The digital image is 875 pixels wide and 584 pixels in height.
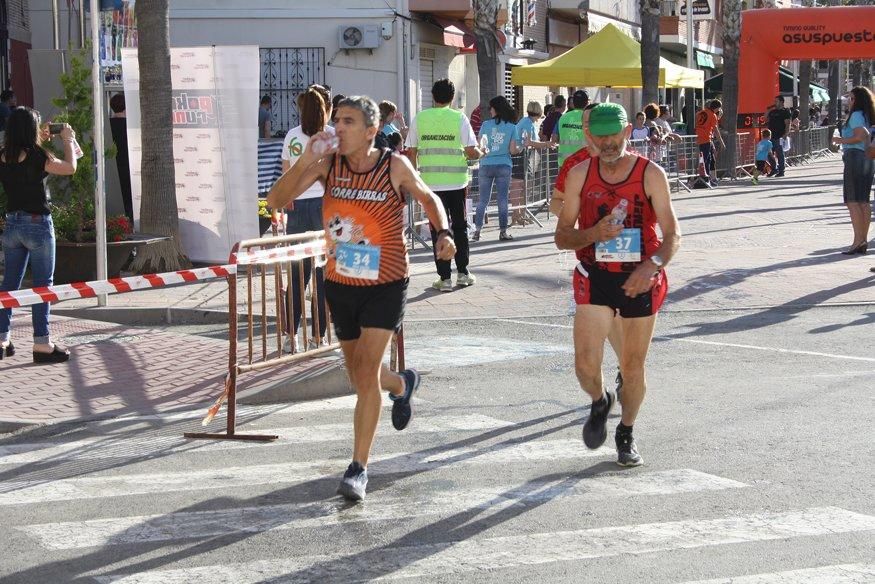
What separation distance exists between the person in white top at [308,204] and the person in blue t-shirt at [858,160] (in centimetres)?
686

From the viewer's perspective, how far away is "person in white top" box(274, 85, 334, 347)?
30.5 feet

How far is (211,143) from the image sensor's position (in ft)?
47.0

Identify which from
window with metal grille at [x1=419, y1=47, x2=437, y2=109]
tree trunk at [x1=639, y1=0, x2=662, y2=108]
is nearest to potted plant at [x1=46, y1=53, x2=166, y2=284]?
tree trunk at [x1=639, y1=0, x2=662, y2=108]

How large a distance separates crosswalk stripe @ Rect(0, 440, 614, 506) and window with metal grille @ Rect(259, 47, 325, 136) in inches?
799

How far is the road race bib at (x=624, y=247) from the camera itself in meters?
6.63

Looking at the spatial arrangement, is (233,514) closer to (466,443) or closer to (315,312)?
(466,443)

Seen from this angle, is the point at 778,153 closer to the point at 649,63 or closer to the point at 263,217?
the point at 649,63

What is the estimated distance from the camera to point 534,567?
17.1 ft

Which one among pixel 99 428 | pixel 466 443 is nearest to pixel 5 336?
pixel 99 428

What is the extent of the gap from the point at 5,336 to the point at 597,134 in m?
5.37

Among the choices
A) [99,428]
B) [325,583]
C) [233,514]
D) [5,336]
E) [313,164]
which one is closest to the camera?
[325,583]

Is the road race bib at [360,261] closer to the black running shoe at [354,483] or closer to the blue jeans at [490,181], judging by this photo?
the black running shoe at [354,483]

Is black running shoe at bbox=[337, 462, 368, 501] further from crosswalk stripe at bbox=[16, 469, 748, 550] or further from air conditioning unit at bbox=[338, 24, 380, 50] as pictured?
air conditioning unit at bbox=[338, 24, 380, 50]

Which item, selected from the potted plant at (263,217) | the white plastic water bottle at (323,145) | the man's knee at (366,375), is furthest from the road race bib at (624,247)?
the potted plant at (263,217)
